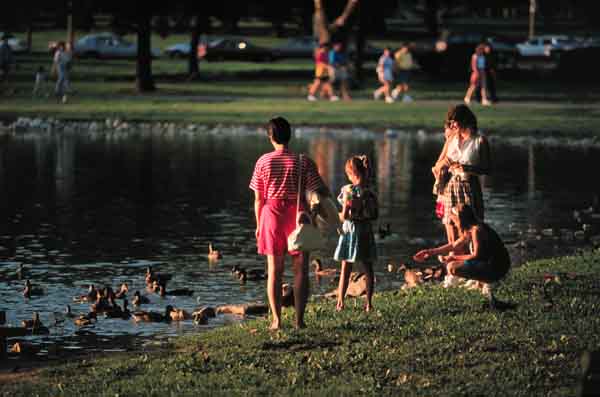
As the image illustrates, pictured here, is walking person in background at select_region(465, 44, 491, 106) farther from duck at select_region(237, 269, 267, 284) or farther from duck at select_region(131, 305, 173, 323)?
duck at select_region(131, 305, 173, 323)

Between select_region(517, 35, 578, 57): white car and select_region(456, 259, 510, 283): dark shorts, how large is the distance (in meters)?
79.4

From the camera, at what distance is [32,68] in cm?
6762

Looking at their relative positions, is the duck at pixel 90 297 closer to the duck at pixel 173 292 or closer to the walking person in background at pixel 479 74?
the duck at pixel 173 292

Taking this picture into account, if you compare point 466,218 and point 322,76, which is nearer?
point 466,218

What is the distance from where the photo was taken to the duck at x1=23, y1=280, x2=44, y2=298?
14391 mm

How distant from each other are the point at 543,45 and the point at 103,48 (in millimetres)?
26168

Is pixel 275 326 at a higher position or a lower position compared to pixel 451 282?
higher

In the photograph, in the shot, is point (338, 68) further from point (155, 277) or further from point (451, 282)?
point (451, 282)

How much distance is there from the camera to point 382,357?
1016 centimetres

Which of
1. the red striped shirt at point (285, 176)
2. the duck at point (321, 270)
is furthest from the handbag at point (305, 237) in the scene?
the duck at point (321, 270)

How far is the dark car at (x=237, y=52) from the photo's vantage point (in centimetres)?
8181

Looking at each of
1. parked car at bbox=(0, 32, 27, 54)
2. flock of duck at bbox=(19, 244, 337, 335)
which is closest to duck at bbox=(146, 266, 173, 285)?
flock of duck at bbox=(19, 244, 337, 335)

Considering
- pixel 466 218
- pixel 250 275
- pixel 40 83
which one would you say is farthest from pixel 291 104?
pixel 466 218

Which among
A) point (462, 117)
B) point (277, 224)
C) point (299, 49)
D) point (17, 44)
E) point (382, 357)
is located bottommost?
point (299, 49)
